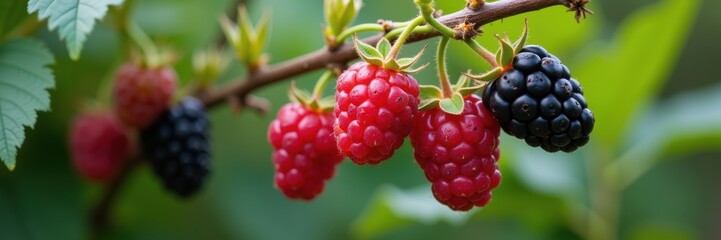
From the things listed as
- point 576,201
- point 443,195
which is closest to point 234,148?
point 576,201

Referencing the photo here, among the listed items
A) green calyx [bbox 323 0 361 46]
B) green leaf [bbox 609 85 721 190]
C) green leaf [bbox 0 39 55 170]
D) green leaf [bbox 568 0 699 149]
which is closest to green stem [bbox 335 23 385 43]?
green calyx [bbox 323 0 361 46]

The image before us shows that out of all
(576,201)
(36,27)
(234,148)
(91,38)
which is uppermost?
(36,27)

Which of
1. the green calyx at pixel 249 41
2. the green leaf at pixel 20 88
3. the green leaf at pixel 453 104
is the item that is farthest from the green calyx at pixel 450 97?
the green leaf at pixel 20 88

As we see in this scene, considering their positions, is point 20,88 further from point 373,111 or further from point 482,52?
point 482,52

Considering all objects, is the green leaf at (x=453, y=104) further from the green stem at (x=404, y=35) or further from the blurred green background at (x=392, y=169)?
the blurred green background at (x=392, y=169)

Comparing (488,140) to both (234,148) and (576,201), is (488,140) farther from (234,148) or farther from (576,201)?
(234,148)
